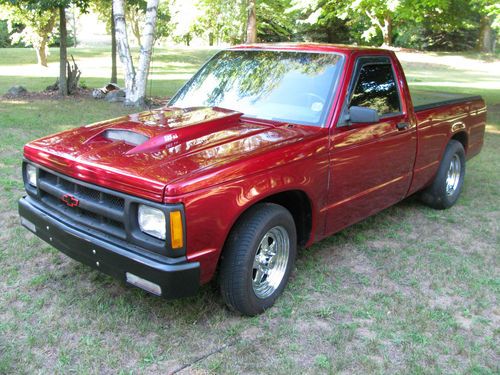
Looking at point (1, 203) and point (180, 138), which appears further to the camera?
point (1, 203)

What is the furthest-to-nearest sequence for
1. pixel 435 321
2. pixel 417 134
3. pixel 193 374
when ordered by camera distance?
1. pixel 417 134
2. pixel 435 321
3. pixel 193 374

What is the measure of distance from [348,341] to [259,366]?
0.65m

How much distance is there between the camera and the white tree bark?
10742 millimetres

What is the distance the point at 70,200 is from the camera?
3.27 meters

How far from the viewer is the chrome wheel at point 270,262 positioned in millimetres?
3498

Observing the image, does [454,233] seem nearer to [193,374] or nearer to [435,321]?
[435,321]

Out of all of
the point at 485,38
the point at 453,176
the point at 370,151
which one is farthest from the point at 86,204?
the point at 485,38

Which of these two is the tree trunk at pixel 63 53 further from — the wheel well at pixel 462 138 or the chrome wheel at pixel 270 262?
the chrome wheel at pixel 270 262

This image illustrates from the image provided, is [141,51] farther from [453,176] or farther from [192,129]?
[192,129]

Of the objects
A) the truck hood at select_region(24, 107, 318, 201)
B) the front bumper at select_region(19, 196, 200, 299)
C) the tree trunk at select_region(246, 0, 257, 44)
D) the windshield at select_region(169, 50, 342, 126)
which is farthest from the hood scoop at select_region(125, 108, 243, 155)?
the tree trunk at select_region(246, 0, 257, 44)

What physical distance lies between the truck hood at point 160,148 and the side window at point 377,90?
760 mm

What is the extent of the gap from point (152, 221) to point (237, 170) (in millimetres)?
586

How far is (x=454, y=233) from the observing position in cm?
520

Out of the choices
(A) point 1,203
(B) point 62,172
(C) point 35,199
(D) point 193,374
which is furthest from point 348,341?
(A) point 1,203
